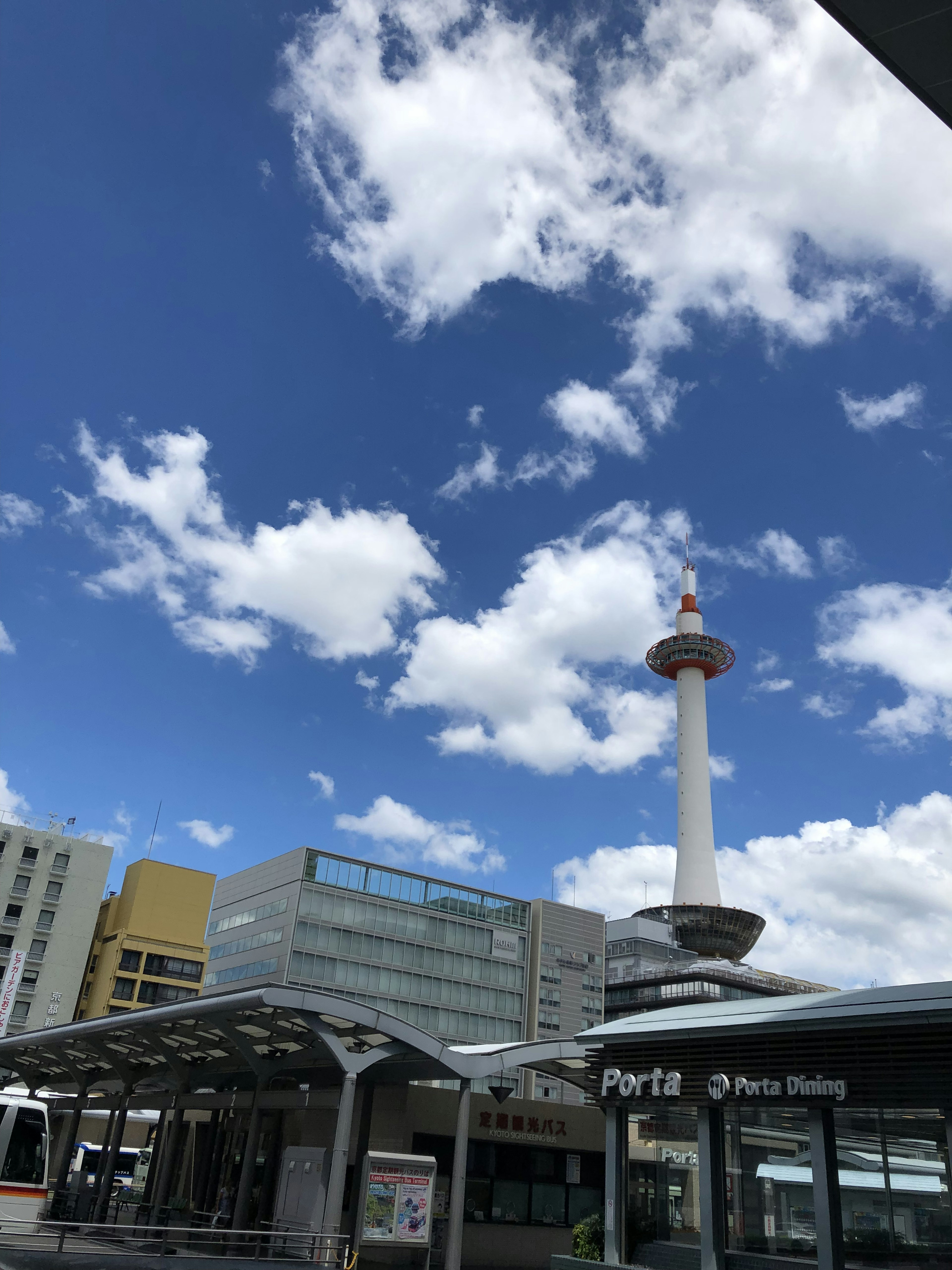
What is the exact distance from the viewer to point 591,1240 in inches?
950

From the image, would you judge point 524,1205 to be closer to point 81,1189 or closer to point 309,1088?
point 309,1088

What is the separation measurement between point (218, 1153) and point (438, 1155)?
8160mm

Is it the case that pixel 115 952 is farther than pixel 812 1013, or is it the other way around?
pixel 115 952

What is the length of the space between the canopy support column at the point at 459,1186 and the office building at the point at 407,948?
5181 cm

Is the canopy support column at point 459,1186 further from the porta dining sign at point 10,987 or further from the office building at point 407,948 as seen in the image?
the office building at point 407,948

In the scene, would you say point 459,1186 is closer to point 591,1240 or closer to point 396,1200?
point 396,1200

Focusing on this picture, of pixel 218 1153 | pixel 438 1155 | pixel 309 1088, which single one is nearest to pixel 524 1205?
pixel 438 1155

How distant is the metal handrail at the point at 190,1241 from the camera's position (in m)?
17.2

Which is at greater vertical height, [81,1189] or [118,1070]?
[118,1070]

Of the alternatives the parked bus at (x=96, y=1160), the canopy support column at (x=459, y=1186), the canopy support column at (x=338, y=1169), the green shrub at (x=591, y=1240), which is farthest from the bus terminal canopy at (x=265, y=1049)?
the parked bus at (x=96, y=1160)

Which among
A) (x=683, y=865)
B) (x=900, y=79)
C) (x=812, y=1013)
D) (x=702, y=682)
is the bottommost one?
(x=812, y=1013)

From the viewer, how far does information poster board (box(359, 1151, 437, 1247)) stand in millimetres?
19750

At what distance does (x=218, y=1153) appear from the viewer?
99.5 feet

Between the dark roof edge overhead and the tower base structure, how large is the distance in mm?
106647
